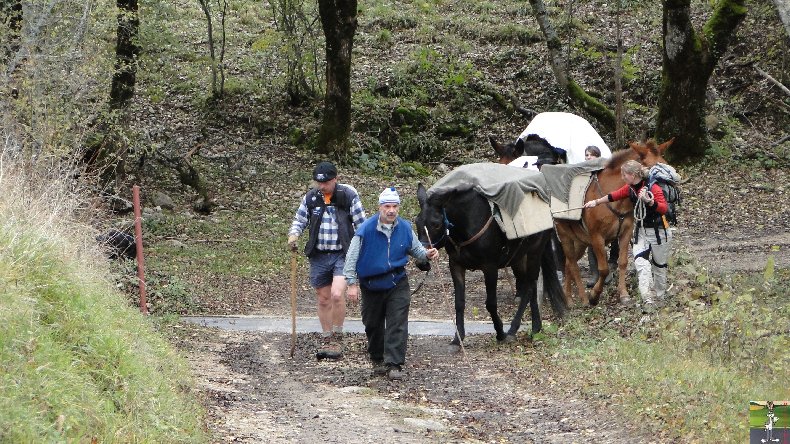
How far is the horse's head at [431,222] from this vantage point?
10820 mm

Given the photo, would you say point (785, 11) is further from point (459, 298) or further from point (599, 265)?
point (459, 298)

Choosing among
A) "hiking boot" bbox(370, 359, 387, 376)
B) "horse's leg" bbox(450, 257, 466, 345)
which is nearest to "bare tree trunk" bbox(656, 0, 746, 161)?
"horse's leg" bbox(450, 257, 466, 345)

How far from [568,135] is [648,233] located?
3.53 m

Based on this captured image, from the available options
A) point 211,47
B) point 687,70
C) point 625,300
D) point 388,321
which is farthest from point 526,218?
point 211,47

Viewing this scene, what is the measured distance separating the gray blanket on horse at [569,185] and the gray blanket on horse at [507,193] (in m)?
0.84

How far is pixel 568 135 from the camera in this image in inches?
596

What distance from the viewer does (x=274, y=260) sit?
57.1 ft

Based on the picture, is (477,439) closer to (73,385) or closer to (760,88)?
(73,385)

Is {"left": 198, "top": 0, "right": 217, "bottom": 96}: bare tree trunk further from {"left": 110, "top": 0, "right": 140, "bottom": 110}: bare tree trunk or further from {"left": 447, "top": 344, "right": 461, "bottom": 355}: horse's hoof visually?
{"left": 447, "top": 344, "right": 461, "bottom": 355}: horse's hoof

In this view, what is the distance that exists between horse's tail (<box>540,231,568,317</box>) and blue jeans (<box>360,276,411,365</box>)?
3190 mm

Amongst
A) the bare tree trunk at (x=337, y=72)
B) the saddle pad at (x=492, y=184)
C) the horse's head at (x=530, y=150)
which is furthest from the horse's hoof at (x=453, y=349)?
the bare tree trunk at (x=337, y=72)

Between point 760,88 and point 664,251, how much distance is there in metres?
16.0

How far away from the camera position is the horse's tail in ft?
42.0
